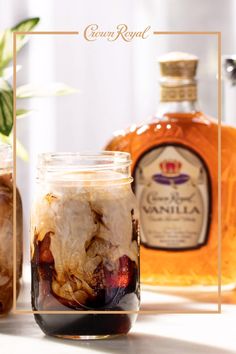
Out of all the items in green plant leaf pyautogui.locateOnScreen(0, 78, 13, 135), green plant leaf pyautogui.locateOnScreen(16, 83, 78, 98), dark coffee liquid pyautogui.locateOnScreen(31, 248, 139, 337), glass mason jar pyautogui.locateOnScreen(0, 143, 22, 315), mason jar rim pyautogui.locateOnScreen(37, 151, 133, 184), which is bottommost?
dark coffee liquid pyautogui.locateOnScreen(31, 248, 139, 337)

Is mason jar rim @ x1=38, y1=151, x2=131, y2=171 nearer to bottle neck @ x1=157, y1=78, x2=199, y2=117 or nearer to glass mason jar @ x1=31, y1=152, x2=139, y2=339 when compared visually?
glass mason jar @ x1=31, y1=152, x2=139, y2=339

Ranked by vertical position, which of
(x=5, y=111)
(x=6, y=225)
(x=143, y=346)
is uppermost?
(x=5, y=111)

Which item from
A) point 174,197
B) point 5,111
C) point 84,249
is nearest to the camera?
point 84,249

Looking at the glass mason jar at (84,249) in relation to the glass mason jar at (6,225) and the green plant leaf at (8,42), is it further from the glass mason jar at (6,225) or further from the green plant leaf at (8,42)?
the green plant leaf at (8,42)

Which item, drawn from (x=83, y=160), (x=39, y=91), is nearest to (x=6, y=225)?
(x=83, y=160)

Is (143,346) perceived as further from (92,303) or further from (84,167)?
(84,167)

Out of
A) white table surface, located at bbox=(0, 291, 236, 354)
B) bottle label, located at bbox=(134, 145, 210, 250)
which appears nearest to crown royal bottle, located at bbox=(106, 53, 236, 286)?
bottle label, located at bbox=(134, 145, 210, 250)

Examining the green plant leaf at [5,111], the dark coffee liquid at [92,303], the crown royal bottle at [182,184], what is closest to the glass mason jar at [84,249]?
the dark coffee liquid at [92,303]
